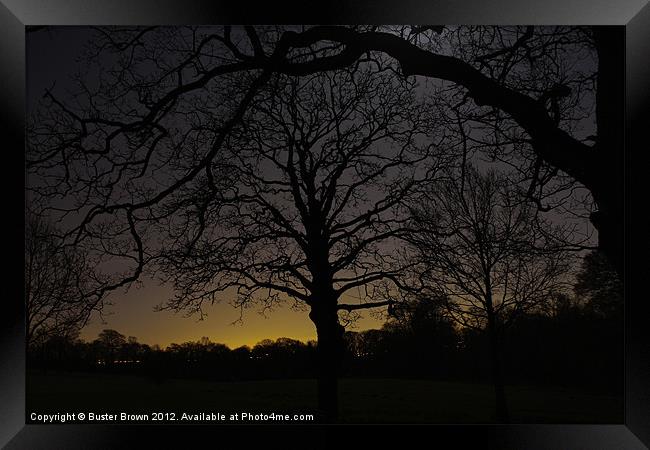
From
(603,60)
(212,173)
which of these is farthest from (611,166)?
(212,173)

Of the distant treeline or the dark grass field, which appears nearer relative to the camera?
the dark grass field

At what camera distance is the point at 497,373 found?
3633 mm

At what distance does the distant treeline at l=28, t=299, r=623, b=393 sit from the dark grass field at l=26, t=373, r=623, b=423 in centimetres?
6

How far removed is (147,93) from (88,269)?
3.45ft

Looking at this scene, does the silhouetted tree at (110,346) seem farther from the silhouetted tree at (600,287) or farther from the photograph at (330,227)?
the silhouetted tree at (600,287)

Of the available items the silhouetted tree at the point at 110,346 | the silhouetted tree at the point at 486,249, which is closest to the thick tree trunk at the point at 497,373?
the silhouetted tree at the point at 486,249

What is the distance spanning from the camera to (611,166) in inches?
136

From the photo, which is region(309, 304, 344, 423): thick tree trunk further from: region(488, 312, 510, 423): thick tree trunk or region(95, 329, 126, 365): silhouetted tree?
region(95, 329, 126, 365): silhouetted tree

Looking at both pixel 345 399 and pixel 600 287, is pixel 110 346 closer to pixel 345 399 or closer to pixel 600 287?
pixel 345 399

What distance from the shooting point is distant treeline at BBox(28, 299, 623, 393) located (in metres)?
3.62

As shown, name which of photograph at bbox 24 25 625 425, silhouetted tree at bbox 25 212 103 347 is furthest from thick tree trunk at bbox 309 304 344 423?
silhouetted tree at bbox 25 212 103 347

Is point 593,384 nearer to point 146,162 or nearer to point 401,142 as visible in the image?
point 401,142

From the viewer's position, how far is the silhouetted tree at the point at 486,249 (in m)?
3.62
